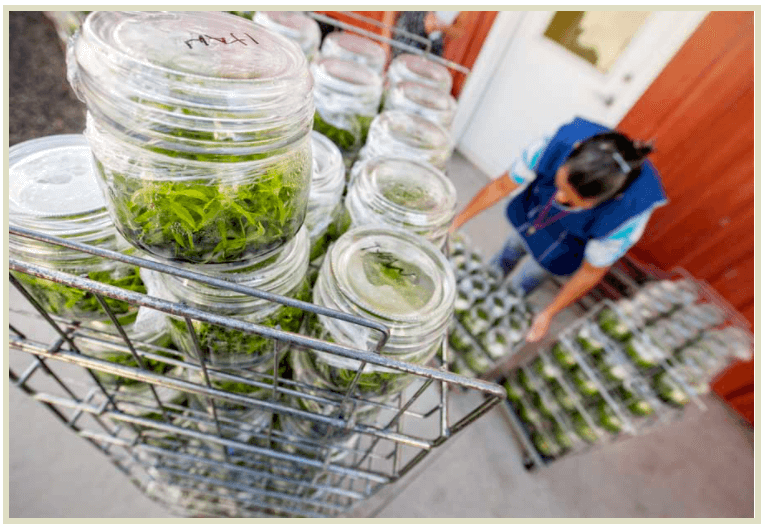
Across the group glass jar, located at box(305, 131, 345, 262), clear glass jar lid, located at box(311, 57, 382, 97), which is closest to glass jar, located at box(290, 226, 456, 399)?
glass jar, located at box(305, 131, 345, 262)

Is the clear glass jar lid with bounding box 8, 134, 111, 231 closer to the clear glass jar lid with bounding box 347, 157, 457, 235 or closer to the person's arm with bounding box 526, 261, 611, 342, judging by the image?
the clear glass jar lid with bounding box 347, 157, 457, 235

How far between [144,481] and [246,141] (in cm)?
140

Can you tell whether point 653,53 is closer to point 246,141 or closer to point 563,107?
point 563,107

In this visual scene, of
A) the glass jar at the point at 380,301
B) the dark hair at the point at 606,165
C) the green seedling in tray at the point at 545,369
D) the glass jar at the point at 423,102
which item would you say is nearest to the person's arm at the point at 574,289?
the green seedling in tray at the point at 545,369

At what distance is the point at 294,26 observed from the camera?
1061 mm

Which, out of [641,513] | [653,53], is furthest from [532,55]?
[641,513]

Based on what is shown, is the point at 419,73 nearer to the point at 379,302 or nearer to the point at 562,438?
the point at 379,302

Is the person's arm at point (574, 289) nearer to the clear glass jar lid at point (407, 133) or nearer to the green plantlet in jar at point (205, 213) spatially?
the clear glass jar lid at point (407, 133)

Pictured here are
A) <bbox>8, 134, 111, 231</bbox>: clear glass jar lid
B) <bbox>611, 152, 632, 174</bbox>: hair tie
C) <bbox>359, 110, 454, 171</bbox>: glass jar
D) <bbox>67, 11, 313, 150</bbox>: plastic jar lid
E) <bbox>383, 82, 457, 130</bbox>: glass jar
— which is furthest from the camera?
<bbox>611, 152, 632, 174</bbox>: hair tie

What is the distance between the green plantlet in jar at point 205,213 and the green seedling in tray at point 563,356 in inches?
62.8

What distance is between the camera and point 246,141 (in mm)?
371

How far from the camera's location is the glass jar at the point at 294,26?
3.36 feet

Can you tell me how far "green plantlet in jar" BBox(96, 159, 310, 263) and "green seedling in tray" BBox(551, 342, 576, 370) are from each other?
1596 mm

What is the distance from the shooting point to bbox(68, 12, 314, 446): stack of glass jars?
349mm
